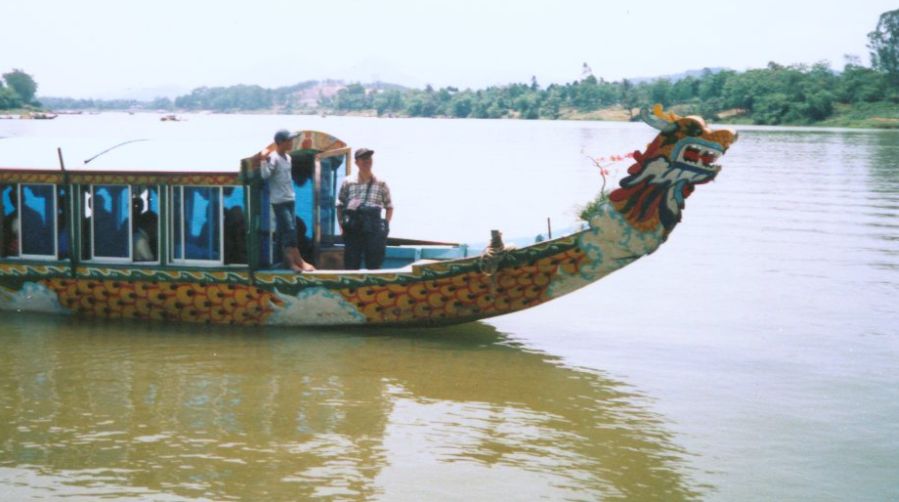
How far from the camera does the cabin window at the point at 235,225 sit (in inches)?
443

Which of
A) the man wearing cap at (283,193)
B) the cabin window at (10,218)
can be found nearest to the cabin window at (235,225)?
the man wearing cap at (283,193)

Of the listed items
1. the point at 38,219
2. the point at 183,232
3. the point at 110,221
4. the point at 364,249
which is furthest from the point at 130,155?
the point at 364,249

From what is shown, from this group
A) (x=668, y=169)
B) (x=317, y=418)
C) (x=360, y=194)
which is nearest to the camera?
(x=317, y=418)

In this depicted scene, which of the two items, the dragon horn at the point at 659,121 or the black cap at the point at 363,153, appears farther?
the black cap at the point at 363,153

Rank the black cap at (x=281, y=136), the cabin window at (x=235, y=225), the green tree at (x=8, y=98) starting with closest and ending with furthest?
the black cap at (x=281, y=136), the cabin window at (x=235, y=225), the green tree at (x=8, y=98)

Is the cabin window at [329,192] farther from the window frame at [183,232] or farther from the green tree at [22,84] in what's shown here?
the green tree at [22,84]

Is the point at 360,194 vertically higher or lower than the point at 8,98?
lower

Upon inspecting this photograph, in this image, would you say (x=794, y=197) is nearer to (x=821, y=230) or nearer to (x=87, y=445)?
(x=821, y=230)

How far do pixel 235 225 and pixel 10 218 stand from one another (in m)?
2.61

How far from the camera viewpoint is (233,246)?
11.4 metres

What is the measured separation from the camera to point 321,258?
1225cm

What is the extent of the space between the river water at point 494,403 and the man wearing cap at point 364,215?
0.87m

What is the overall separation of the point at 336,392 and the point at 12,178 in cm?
461

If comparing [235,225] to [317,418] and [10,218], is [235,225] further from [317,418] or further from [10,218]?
[317,418]
